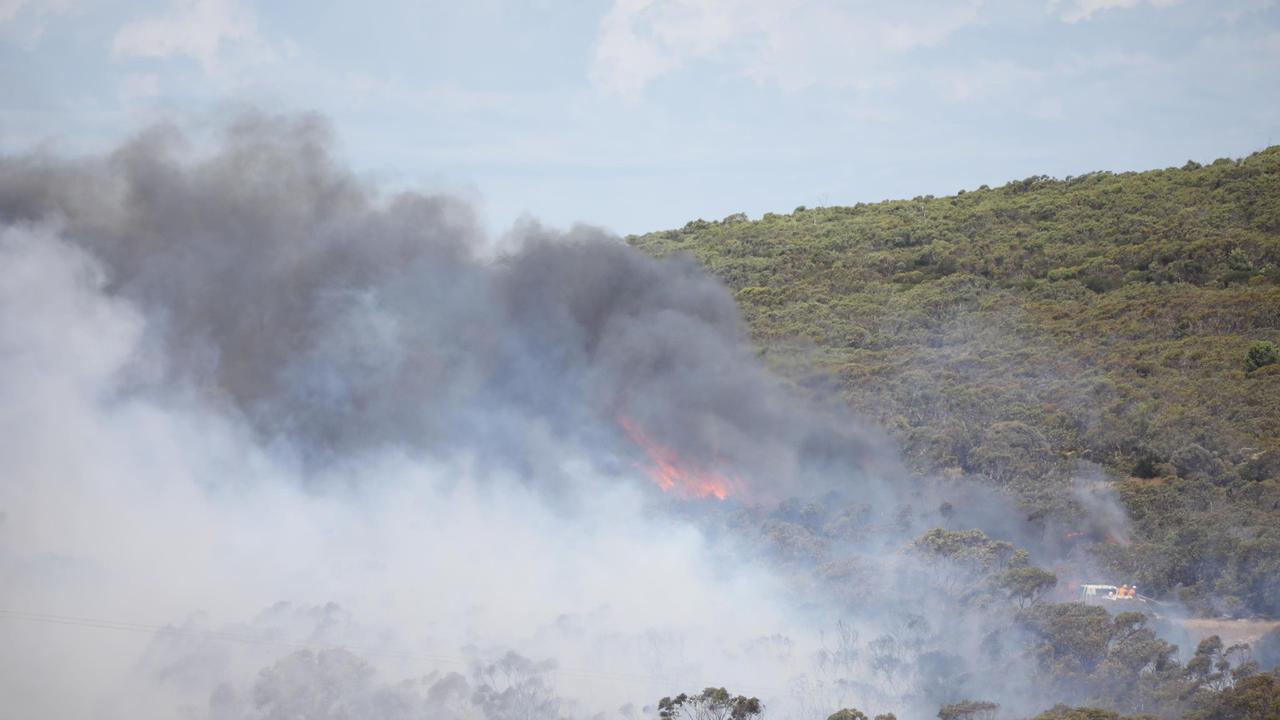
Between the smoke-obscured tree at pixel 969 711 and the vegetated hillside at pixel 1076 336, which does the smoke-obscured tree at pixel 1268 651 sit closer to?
the vegetated hillside at pixel 1076 336

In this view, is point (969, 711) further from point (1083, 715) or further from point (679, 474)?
point (679, 474)

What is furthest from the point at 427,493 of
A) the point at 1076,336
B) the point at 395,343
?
the point at 1076,336

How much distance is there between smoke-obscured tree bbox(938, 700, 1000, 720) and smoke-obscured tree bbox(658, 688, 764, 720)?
18.4 ft

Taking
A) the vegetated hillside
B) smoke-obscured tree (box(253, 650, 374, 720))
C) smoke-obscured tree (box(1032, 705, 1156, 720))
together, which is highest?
the vegetated hillside

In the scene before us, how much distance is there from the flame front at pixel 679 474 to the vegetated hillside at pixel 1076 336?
29.6 feet

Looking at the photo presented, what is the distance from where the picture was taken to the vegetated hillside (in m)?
55.0

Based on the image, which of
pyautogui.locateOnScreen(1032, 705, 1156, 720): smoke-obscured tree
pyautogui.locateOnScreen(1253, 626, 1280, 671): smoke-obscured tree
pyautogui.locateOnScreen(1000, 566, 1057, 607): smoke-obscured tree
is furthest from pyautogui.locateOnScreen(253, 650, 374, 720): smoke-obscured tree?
pyautogui.locateOnScreen(1253, 626, 1280, 671): smoke-obscured tree

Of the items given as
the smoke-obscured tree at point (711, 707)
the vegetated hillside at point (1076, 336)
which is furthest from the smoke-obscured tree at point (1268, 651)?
the smoke-obscured tree at point (711, 707)

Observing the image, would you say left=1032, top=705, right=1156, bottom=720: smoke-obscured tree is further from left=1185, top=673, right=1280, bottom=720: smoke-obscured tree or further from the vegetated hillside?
the vegetated hillside

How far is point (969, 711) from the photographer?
3953 centimetres

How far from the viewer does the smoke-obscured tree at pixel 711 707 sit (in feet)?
135

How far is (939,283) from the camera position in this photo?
93250 millimetres

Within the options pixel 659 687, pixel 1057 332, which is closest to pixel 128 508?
pixel 659 687

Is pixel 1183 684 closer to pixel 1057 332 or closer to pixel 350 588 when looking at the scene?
pixel 350 588
